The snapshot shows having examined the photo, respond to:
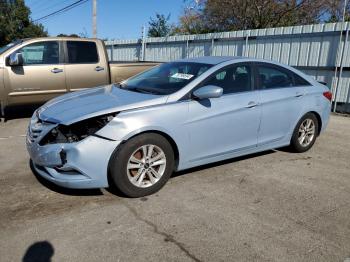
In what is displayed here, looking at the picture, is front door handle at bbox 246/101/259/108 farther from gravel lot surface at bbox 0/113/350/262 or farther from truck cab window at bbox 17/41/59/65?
truck cab window at bbox 17/41/59/65

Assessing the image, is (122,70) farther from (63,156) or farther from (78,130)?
(63,156)

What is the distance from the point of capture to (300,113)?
17.7 ft

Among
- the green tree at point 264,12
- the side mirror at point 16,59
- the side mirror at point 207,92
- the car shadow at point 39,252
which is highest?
the green tree at point 264,12

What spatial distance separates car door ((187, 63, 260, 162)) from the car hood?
557mm

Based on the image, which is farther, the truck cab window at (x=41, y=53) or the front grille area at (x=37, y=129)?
the truck cab window at (x=41, y=53)

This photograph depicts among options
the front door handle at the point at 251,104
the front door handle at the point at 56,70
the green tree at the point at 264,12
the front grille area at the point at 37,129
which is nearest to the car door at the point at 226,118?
the front door handle at the point at 251,104

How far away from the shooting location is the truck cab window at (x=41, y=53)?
24.9 ft

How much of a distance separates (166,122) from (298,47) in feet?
26.1

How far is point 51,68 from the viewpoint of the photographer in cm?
771

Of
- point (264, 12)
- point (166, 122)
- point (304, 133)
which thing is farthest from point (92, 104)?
point (264, 12)

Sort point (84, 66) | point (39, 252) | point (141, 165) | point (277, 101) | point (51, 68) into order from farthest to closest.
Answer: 1. point (84, 66)
2. point (51, 68)
3. point (277, 101)
4. point (141, 165)
5. point (39, 252)

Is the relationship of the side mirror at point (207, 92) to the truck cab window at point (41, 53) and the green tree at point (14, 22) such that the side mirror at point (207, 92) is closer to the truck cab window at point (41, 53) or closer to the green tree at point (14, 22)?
the truck cab window at point (41, 53)

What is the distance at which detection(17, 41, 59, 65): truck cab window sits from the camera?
758cm

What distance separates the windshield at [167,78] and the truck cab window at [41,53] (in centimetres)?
343
